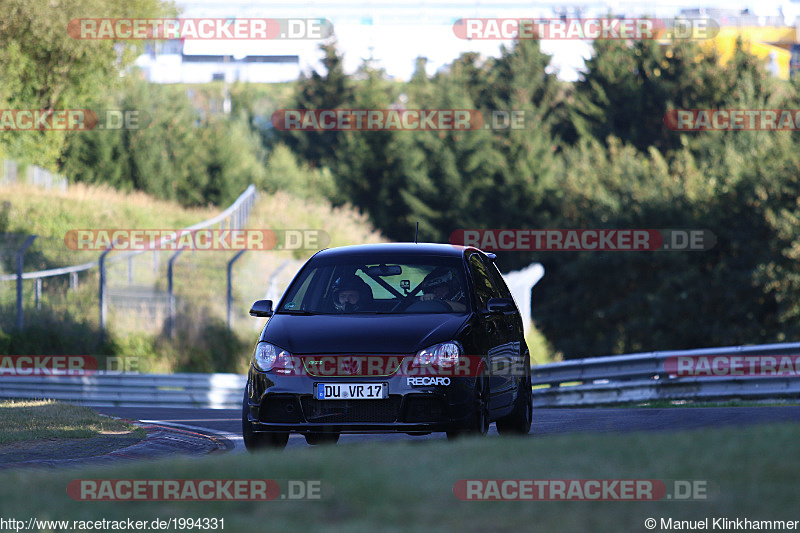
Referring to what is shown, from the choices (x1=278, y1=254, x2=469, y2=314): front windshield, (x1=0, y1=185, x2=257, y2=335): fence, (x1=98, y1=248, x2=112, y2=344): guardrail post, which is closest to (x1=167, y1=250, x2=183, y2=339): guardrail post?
(x1=0, y1=185, x2=257, y2=335): fence

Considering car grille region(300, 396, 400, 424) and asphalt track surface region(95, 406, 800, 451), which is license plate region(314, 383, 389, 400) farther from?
asphalt track surface region(95, 406, 800, 451)

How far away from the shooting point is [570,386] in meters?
18.6

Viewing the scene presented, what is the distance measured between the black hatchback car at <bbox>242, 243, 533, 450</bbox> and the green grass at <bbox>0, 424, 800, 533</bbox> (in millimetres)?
1503

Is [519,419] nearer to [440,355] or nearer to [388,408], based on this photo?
[440,355]

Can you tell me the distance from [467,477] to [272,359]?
127 inches

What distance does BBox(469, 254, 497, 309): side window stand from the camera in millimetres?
9637

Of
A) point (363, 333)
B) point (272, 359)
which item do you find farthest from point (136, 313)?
point (363, 333)

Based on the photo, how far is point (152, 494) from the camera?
223 inches

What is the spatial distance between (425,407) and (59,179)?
128ft

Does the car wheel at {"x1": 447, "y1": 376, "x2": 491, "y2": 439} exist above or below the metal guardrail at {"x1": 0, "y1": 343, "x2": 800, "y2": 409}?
above

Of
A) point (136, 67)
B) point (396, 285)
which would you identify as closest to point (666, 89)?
point (136, 67)

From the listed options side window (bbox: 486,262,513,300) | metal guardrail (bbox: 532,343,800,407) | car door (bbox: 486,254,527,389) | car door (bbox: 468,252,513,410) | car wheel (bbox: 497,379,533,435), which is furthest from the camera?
metal guardrail (bbox: 532,343,800,407)

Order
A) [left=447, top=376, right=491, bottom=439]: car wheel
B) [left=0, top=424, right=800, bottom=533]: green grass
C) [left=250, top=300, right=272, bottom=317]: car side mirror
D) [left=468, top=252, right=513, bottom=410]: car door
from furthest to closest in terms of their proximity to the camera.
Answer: [left=250, top=300, right=272, bottom=317]: car side mirror, [left=468, top=252, right=513, bottom=410]: car door, [left=447, top=376, right=491, bottom=439]: car wheel, [left=0, top=424, right=800, bottom=533]: green grass

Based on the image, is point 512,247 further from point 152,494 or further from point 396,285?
point 152,494
